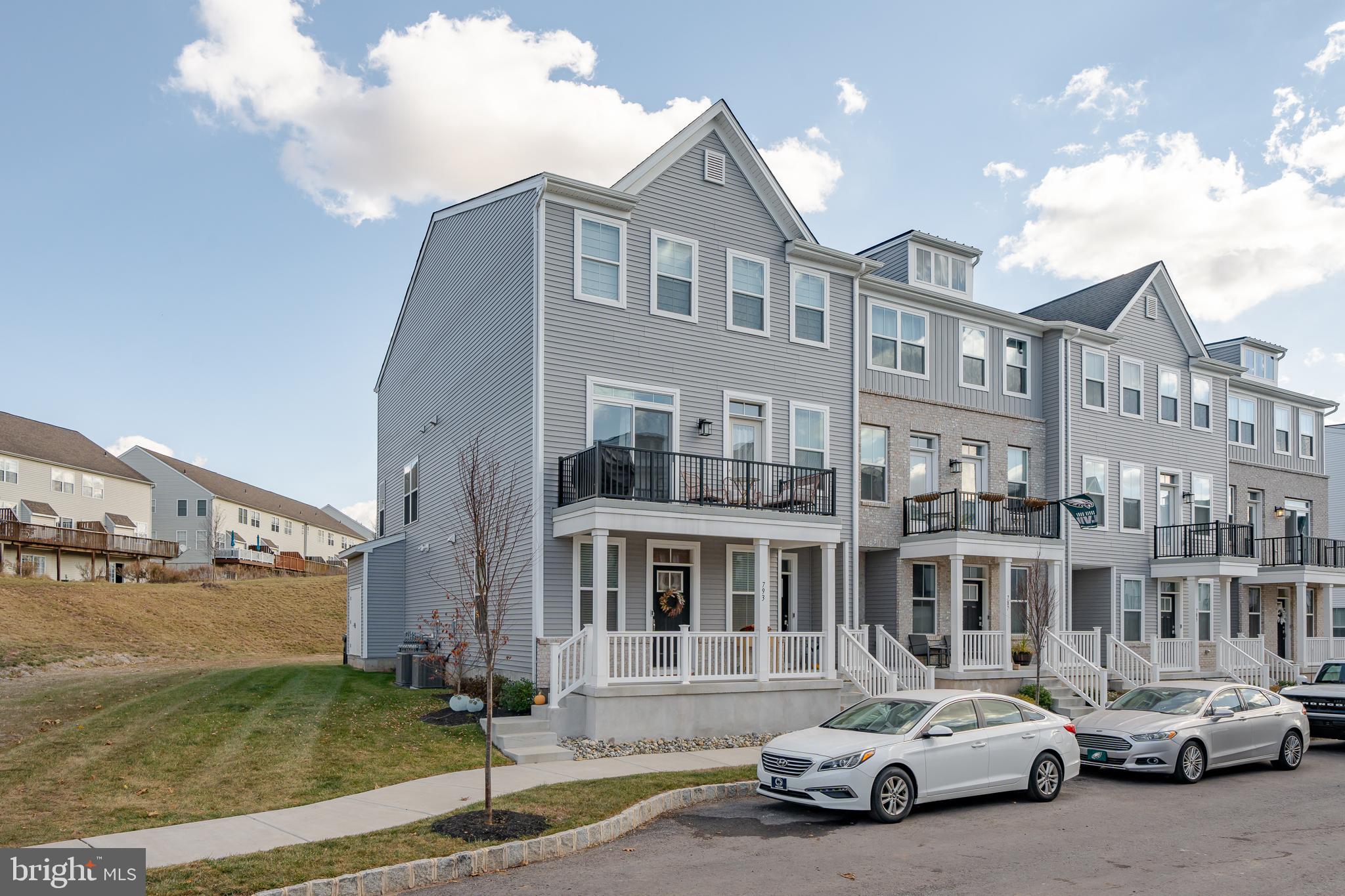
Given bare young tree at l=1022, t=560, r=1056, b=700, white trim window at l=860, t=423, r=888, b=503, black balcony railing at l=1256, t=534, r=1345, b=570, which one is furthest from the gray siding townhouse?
black balcony railing at l=1256, t=534, r=1345, b=570

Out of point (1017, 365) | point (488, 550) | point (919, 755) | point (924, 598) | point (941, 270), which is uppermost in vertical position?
point (941, 270)

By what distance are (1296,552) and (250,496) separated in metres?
66.4

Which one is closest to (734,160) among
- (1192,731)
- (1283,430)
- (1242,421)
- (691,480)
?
(691,480)

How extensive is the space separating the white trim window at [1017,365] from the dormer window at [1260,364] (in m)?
11.7

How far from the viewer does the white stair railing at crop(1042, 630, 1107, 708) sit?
69.8 ft

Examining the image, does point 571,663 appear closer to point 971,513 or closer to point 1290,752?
point 971,513

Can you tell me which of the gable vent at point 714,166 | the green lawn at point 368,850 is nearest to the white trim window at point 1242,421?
the gable vent at point 714,166

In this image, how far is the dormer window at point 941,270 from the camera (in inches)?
984

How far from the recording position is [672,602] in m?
19.0

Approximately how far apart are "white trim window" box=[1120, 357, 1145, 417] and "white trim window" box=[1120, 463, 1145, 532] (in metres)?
1.53

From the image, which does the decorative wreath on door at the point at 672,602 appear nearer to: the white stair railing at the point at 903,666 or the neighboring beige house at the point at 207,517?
the white stair railing at the point at 903,666

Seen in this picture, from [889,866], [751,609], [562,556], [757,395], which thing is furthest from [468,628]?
[889,866]

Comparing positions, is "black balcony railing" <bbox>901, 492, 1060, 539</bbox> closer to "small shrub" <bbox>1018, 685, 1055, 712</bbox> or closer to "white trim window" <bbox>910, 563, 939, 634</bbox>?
"white trim window" <bbox>910, 563, 939, 634</bbox>

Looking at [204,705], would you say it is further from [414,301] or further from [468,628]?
[414,301]
